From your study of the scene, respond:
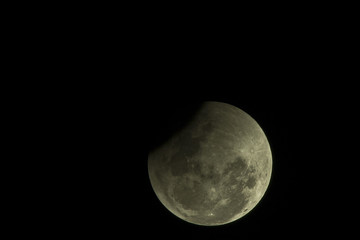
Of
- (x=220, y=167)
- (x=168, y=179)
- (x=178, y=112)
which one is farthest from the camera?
(x=178, y=112)

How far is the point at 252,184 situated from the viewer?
4.46 metres

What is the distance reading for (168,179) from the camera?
14.6 feet

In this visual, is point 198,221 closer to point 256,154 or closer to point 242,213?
point 242,213

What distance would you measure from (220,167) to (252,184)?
2.23 feet

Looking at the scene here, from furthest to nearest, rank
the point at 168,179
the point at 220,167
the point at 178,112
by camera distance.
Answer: the point at 178,112
the point at 168,179
the point at 220,167

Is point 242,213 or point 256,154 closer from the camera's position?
point 256,154

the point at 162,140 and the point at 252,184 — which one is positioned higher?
the point at 162,140

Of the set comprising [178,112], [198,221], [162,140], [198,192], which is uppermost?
[178,112]

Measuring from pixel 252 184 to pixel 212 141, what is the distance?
3.14ft

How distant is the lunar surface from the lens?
4.17m

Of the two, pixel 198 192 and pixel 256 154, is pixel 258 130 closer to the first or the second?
pixel 256 154

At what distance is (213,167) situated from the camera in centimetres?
414

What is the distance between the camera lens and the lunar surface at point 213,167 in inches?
164

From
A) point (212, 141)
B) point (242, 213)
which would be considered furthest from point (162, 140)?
point (242, 213)
